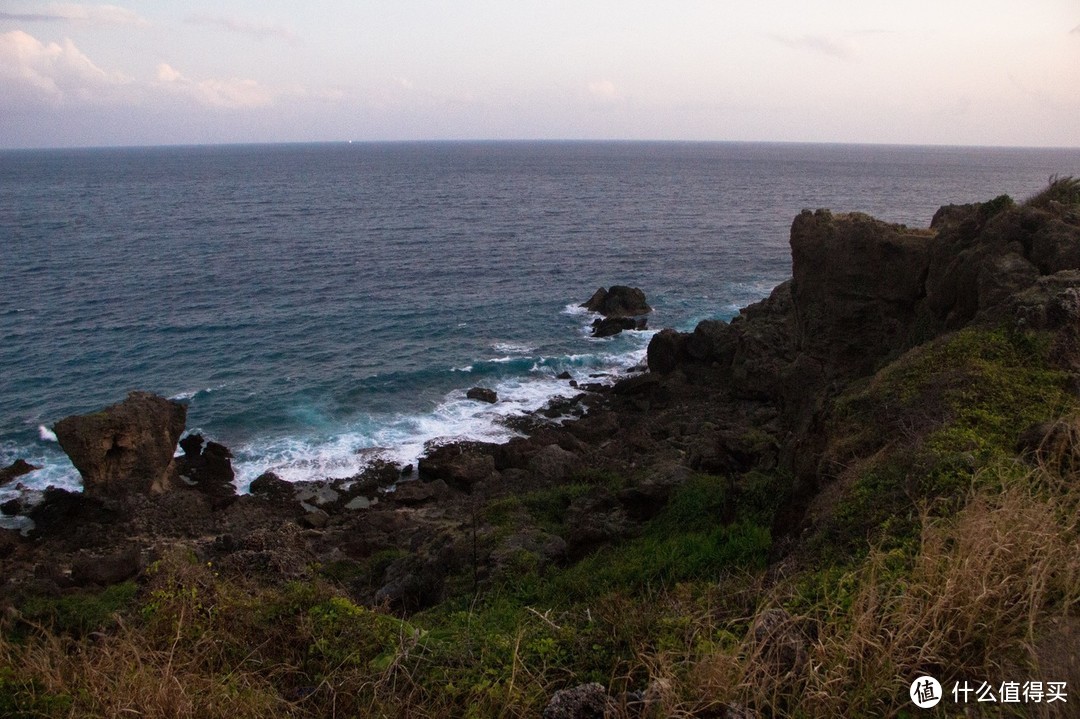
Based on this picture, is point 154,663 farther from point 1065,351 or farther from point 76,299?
point 76,299

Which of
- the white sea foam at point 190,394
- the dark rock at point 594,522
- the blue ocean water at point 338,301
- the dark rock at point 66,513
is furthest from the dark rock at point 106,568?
the white sea foam at point 190,394

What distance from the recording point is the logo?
6.07 metres

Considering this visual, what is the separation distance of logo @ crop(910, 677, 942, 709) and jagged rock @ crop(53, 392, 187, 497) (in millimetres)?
28652

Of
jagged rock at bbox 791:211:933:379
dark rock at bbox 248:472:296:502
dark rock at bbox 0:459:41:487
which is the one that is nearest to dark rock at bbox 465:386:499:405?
dark rock at bbox 248:472:296:502

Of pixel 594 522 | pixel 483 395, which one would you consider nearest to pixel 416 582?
pixel 594 522

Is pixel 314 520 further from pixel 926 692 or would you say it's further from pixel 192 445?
pixel 926 692

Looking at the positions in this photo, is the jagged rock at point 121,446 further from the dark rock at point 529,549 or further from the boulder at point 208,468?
the dark rock at point 529,549

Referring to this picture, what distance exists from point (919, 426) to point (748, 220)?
84.7 metres

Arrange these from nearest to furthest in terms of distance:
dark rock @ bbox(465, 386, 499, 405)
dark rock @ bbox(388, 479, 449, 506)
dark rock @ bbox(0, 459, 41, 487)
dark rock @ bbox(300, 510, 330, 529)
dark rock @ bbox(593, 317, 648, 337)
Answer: dark rock @ bbox(300, 510, 330, 529), dark rock @ bbox(388, 479, 449, 506), dark rock @ bbox(0, 459, 41, 487), dark rock @ bbox(465, 386, 499, 405), dark rock @ bbox(593, 317, 648, 337)

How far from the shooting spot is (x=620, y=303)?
52.3 meters

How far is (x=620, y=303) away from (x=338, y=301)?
21.0 meters

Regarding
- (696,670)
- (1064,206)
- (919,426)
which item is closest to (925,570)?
(696,670)

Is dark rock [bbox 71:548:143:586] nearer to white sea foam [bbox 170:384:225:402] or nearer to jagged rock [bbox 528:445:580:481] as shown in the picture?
jagged rock [bbox 528:445:580:481]

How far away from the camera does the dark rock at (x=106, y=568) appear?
22.5 metres
